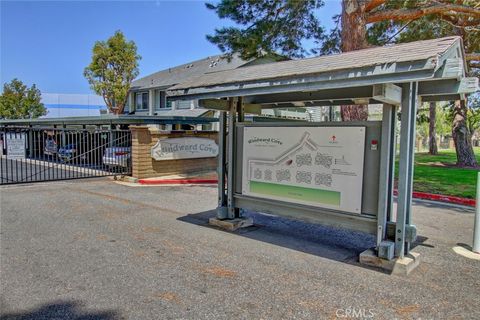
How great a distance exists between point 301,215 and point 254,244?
88cm

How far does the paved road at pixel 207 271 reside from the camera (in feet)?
11.8

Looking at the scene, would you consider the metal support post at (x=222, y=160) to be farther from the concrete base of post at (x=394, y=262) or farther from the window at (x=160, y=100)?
the window at (x=160, y=100)

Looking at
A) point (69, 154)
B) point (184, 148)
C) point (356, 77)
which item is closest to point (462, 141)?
point (184, 148)

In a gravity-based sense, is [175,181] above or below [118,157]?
below

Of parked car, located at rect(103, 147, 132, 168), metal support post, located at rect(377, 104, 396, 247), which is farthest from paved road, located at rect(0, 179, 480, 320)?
parked car, located at rect(103, 147, 132, 168)

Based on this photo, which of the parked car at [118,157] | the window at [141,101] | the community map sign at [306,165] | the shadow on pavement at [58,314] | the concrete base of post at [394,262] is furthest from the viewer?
the window at [141,101]

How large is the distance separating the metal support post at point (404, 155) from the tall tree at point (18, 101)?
4494cm

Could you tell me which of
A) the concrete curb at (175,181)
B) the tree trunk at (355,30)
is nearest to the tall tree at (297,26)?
the tree trunk at (355,30)

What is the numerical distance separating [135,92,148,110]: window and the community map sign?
25.6 meters

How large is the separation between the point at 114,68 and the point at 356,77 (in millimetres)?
32234

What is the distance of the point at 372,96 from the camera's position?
4.88 m

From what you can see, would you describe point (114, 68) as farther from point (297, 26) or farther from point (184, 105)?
point (297, 26)

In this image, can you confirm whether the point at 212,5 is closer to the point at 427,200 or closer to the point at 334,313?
the point at 427,200

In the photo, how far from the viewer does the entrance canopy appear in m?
4.02
